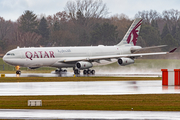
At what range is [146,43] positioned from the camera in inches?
3812

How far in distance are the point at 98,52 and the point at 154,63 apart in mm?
15696

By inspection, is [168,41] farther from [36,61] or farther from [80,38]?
[36,61]

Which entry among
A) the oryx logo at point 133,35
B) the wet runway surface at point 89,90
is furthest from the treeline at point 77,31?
the wet runway surface at point 89,90

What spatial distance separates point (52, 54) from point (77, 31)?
49916 millimetres

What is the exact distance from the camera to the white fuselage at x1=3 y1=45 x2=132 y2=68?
47.5 metres

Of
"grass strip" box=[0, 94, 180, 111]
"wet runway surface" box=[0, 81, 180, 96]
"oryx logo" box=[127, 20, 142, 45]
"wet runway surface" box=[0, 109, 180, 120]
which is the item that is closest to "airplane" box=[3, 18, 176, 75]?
"oryx logo" box=[127, 20, 142, 45]

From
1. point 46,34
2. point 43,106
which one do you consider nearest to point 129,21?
point 46,34

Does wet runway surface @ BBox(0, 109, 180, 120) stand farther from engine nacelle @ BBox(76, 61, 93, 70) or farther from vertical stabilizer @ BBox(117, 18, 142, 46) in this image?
vertical stabilizer @ BBox(117, 18, 142, 46)

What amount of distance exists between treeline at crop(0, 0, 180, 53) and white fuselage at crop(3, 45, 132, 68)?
112 feet

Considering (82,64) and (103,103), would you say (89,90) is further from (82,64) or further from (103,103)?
(82,64)

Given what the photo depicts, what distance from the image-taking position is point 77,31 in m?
99.1

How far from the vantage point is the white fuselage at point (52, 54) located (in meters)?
47.5

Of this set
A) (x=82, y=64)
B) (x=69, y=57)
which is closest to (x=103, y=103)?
(x=82, y=64)

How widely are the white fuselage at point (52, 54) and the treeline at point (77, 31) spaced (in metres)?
34.0
